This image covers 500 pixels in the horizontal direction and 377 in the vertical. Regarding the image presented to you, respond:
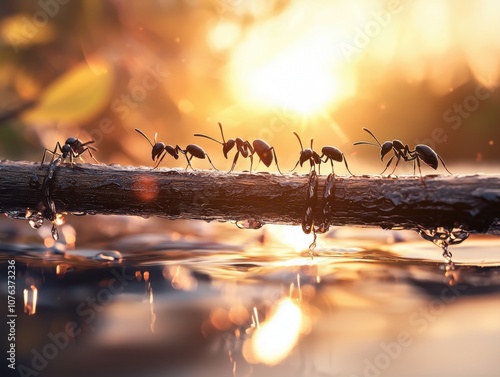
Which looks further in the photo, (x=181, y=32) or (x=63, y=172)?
(x=181, y=32)

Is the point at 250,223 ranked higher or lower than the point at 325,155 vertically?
lower

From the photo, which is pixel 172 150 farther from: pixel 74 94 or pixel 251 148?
pixel 74 94

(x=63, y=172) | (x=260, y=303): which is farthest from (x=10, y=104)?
(x=260, y=303)

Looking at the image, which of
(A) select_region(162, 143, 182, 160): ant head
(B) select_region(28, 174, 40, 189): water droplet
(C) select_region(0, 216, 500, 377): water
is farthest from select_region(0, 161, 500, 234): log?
(A) select_region(162, 143, 182, 160): ant head

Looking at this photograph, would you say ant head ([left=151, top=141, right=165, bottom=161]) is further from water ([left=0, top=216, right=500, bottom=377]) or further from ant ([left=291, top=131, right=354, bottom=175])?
ant ([left=291, top=131, right=354, bottom=175])

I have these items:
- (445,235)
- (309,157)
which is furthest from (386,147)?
(445,235)

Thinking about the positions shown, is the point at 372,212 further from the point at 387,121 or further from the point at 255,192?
the point at 387,121

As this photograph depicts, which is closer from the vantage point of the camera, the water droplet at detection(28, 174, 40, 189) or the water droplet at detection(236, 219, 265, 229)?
the water droplet at detection(236, 219, 265, 229)
